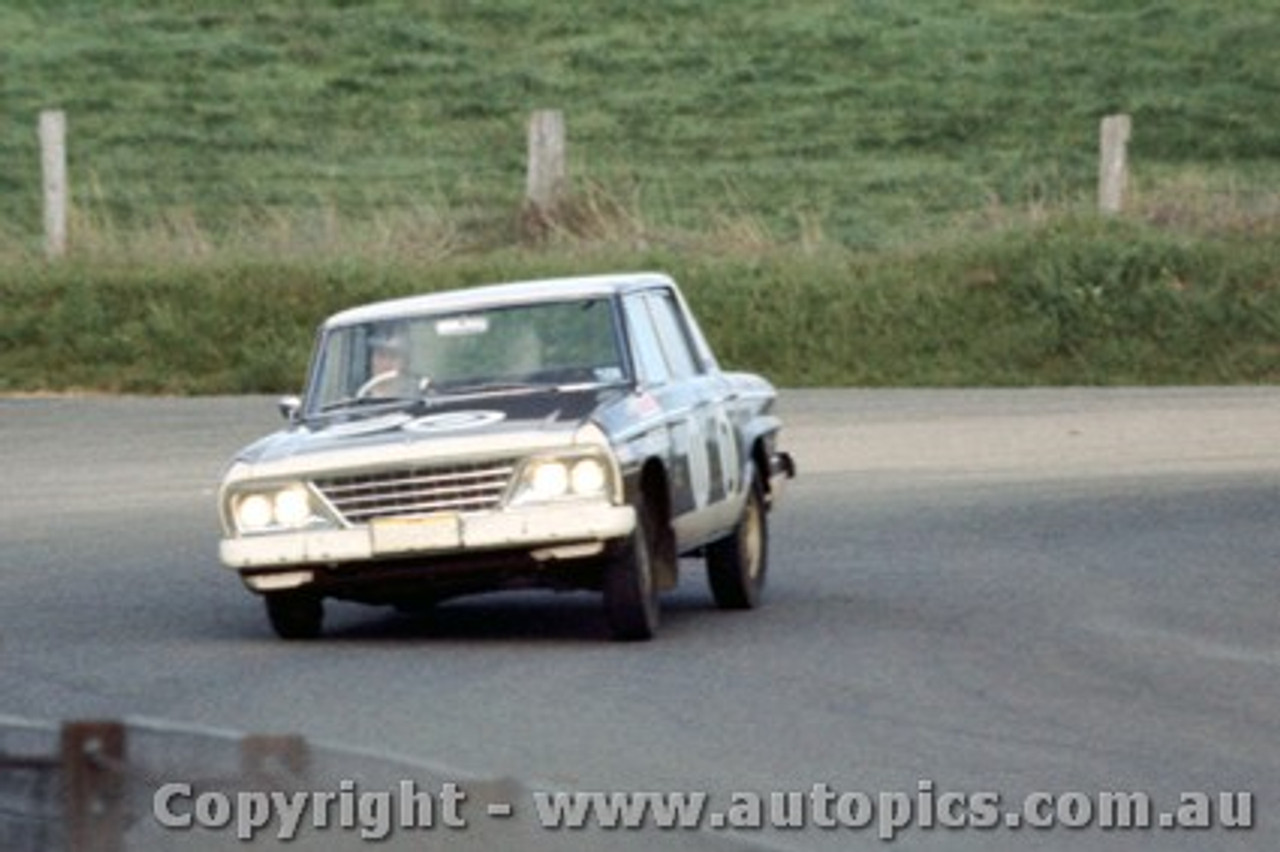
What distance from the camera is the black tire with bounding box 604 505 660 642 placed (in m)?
14.9

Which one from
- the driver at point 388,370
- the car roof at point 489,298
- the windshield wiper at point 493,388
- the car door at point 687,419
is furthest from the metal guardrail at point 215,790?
the car roof at point 489,298

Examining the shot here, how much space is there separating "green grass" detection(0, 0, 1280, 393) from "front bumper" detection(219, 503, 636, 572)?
61.2ft

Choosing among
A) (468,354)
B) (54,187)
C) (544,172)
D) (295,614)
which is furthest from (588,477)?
(544,172)

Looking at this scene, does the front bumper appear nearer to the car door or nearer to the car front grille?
the car front grille

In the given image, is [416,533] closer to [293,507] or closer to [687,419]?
[293,507]

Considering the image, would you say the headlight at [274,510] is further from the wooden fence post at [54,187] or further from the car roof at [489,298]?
the wooden fence post at [54,187]

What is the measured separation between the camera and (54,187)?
1526 inches

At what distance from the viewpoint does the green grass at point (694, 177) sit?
34.6 metres

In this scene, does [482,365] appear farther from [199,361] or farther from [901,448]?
[199,361]

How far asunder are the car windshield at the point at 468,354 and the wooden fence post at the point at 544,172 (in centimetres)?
2267

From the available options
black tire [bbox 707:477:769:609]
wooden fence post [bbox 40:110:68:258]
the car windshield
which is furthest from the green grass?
the car windshield

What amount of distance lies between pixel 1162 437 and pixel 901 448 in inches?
69.1

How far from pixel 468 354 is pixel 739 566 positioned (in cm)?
146

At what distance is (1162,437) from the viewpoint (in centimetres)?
2712
